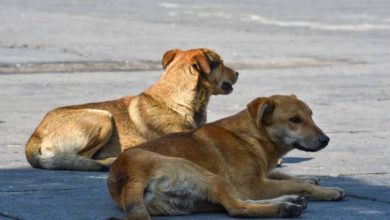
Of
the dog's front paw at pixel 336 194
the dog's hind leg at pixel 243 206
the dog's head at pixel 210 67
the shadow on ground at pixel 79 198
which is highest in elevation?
the dog's head at pixel 210 67

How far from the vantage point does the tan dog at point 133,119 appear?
974cm

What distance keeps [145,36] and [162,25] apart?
3.12 m

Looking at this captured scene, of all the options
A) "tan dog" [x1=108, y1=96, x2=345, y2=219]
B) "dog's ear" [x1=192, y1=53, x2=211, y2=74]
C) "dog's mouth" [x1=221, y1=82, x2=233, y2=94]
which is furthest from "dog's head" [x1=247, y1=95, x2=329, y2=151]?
"dog's mouth" [x1=221, y1=82, x2=233, y2=94]

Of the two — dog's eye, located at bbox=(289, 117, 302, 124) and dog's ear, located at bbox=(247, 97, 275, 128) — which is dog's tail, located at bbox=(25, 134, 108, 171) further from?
dog's eye, located at bbox=(289, 117, 302, 124)

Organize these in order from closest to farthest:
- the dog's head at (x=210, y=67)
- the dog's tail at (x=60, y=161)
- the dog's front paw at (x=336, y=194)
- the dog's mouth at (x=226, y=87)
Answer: the dog's front paw at (x=336, y=194) → the dog's tail at (x=60, y=161) → the dog's head at (x=210, y=67) → the dog's mouth at (x=226, y=87)

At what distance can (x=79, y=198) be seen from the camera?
8.29 m

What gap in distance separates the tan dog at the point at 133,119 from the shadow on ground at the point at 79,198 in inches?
9.4

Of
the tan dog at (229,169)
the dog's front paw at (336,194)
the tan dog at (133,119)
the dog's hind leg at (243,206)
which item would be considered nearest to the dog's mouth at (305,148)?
the tan dog at (229,169)

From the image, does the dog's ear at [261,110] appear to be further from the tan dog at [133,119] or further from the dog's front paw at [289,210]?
the tan dog at [133,119]

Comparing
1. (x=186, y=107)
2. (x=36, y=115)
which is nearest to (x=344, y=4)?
(x=36, y=115)

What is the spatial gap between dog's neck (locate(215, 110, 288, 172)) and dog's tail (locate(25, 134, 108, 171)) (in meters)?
1.80

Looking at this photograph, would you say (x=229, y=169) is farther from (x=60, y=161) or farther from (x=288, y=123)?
(x=60, y=161)

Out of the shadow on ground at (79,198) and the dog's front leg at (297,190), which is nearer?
the shadow on ground at (79,198)

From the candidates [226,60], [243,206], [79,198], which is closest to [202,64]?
[79,198]
